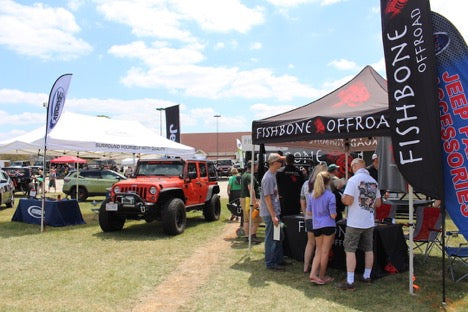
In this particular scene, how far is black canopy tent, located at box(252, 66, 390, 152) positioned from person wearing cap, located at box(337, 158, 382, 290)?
1.94 ft

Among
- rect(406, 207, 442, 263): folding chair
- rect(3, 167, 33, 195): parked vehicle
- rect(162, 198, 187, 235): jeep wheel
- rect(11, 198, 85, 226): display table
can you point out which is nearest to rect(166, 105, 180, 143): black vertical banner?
rect(3, 167, 33, 195): parked vehicle

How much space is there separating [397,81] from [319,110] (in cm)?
164

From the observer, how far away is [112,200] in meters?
8.88

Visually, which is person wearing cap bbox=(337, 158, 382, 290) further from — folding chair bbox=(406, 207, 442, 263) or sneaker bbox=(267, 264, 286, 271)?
folding chair bbox=(406, 207, 442, 263)

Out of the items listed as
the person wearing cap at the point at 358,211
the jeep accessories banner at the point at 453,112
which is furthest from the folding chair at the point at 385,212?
the jeep accessories banner at the point at 453,112

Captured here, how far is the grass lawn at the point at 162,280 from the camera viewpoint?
15.0ft

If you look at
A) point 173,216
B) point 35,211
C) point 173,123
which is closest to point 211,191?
point 173,216

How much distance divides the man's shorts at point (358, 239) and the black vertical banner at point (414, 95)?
0.87m

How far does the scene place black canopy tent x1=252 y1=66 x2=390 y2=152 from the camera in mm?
5387

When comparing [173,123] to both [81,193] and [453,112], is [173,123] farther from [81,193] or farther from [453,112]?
[453,112]

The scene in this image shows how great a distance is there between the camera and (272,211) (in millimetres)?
5695

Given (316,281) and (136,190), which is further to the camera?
(136,190)

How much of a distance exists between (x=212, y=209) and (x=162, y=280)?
5428mm

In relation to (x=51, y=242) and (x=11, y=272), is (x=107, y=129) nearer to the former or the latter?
(x=51, y=242)
